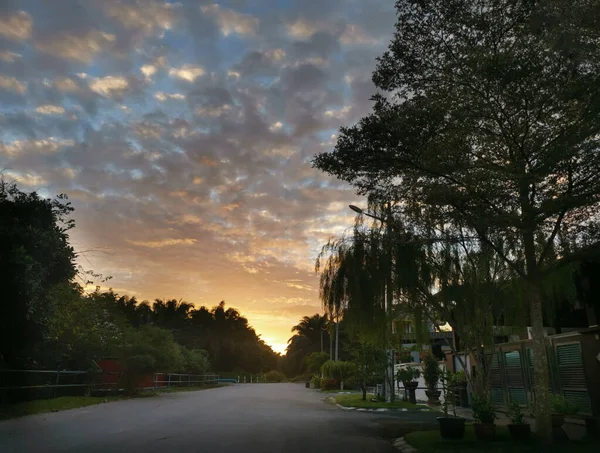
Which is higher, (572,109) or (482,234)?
(572,109)

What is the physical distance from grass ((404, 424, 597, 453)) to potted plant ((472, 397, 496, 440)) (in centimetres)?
15

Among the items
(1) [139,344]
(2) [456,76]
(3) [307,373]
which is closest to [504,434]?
(2) [456,76]

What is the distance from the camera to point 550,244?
32.3 feet

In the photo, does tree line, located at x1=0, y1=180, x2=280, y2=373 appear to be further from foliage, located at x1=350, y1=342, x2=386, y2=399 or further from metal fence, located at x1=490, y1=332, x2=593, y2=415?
metal fence, located at x1=490, y1=332, x2=593, y2=415

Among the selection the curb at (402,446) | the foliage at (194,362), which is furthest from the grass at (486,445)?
the foliage at (194,362)

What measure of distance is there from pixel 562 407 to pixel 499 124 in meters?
6.99

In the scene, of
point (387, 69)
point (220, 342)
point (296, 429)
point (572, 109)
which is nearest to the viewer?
point (572, 109)

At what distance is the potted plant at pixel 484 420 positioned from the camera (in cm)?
1012

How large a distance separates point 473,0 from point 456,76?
129 centimetres

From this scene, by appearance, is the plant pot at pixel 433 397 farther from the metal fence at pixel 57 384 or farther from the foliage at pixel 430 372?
the metal fence at pixel 57 384

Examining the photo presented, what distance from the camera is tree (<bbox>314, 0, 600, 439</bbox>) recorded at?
7.88 metres

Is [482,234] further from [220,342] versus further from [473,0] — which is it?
[220,342]

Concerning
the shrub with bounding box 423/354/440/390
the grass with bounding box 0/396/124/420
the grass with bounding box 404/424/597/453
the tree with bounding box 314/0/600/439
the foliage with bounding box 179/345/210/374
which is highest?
the tree with bounding box 314/0/600/439

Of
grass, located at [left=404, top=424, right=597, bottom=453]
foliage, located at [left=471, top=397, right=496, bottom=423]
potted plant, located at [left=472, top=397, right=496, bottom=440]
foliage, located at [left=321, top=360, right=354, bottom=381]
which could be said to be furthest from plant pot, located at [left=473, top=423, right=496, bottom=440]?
foliage, located at [left=321, top=360, right=354, bottom=381]
